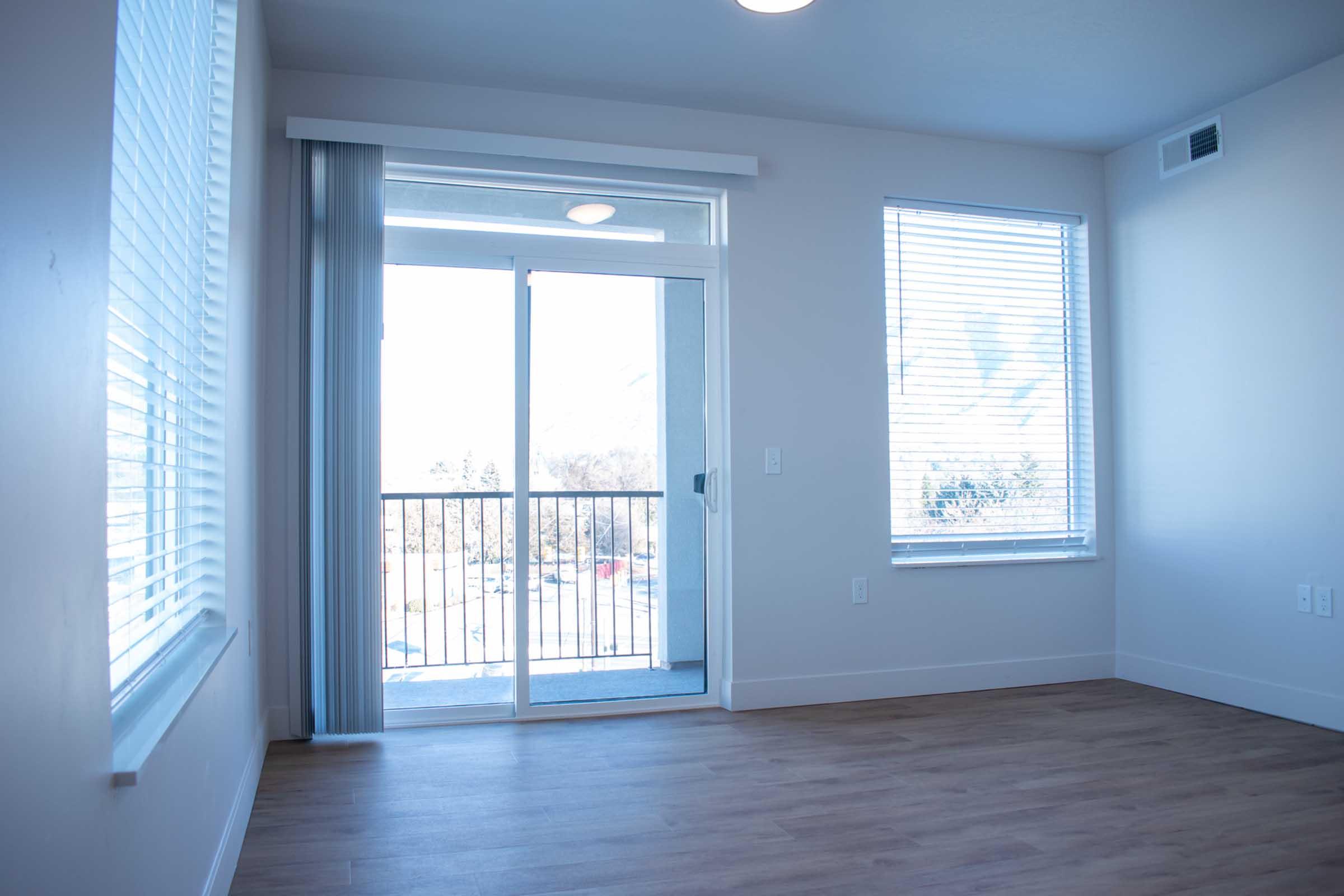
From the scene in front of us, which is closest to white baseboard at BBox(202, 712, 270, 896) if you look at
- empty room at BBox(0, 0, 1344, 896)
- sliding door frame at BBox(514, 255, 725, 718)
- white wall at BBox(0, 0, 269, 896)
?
empty room at BBox(0, 0, 1344, 896)

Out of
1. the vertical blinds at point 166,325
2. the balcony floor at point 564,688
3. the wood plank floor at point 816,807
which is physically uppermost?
the vertical blinds at point 166,325

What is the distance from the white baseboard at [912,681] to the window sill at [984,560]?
49cm

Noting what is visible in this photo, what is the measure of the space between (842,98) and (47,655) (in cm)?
379

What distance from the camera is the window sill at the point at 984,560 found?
4.33 meters

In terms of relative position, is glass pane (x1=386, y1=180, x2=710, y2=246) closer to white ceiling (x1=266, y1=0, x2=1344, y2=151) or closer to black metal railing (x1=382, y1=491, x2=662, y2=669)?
white ceiling (x1=266, y1=0, x2=1344, y2=151)

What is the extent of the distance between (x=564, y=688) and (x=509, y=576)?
56 centimetres

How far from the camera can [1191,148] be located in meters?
4.26

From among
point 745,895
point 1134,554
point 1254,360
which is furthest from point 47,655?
point 1134,554

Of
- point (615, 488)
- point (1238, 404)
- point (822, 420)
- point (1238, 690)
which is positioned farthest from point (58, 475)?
point (1238, 690)

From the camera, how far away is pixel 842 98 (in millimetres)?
3984

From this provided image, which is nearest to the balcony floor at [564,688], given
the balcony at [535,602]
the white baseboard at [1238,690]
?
the balcony at [535,602]

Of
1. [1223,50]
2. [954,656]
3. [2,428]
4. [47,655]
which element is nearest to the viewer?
[2,428]

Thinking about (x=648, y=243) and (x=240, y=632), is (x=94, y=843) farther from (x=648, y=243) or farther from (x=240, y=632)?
(x=648, y=243)

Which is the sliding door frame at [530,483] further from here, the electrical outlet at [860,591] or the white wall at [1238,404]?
the white wall at [1238,404]
